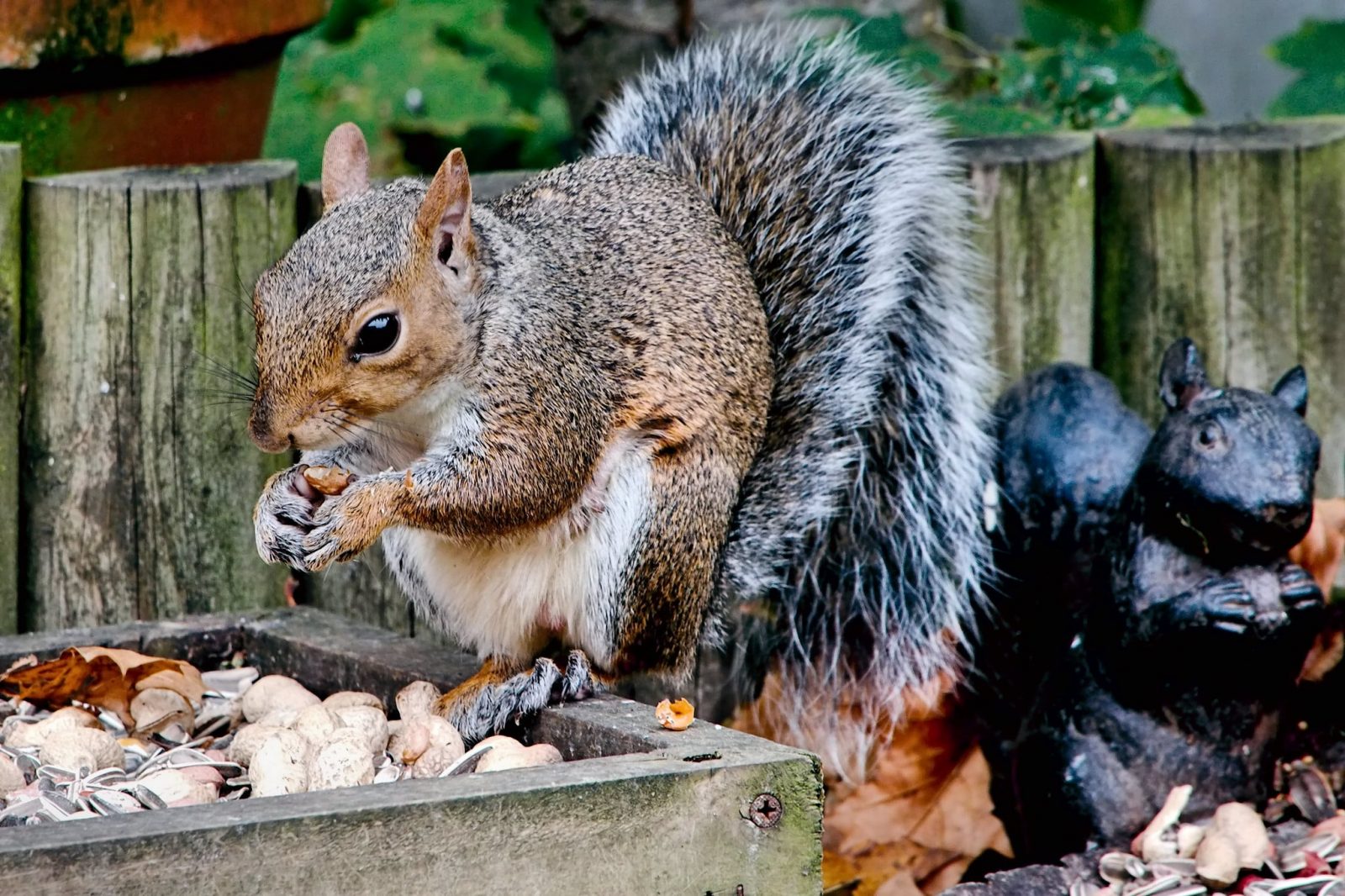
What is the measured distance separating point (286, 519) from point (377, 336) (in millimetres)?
201

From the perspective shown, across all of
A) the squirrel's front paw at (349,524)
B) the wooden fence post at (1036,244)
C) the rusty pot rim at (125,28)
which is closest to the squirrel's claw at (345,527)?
the squirrel's front paw at (349,524)

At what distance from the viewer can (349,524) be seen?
1.51 metres

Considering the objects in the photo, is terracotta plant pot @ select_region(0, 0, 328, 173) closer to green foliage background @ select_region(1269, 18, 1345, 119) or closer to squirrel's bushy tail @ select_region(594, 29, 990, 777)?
squirrel's bushy tail @ select_region(594, 29, 990, 777)

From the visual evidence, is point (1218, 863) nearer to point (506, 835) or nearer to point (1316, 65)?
point (506, 835)

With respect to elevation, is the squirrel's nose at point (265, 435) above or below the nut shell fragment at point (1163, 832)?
above

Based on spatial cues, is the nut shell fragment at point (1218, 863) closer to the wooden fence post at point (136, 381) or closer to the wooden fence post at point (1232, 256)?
the wooden fence post at point (1232, 256)

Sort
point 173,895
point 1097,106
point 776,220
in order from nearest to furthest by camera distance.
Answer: point 173,895 < point 776,220 < point 1097,106

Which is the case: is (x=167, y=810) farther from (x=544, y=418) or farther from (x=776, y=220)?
(x=776, y=220)

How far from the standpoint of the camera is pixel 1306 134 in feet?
7.43

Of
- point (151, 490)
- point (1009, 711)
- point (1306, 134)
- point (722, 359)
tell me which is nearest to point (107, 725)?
point (151, 490)

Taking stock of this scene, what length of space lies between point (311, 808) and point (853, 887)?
99cm

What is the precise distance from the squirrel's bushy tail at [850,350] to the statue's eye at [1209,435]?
258 millimetres

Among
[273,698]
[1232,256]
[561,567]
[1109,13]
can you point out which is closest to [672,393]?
[561,567]

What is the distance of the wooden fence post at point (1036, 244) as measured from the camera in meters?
2.21
